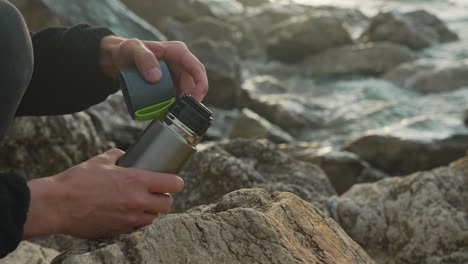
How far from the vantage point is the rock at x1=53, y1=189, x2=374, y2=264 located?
5.66ft

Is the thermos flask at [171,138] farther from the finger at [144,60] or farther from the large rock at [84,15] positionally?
the large rock at [84,15]

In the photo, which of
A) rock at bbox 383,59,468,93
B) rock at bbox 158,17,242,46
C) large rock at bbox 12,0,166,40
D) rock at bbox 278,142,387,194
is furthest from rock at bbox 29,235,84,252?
rock at bbox 383,59,468,93

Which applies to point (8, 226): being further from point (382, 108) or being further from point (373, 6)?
point (373, 6)

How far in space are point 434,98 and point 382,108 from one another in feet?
4.20

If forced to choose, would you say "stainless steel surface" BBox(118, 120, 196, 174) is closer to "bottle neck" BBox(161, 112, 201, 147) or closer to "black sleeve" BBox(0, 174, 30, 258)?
"bottle neck" BBox(161, 112, 201, 147)

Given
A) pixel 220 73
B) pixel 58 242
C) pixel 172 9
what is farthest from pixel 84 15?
pixel 172 9

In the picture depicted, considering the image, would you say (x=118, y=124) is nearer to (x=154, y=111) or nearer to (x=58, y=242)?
(x=58, y=242)

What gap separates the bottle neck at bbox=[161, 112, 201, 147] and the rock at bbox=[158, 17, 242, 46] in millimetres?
9888

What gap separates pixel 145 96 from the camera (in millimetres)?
1944

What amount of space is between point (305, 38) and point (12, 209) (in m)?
13.7

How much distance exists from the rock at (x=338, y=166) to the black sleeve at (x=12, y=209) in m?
5.13

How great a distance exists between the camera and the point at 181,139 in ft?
5.92

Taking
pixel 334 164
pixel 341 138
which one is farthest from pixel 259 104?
pixel 334 164

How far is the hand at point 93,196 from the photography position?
1.71 meters
